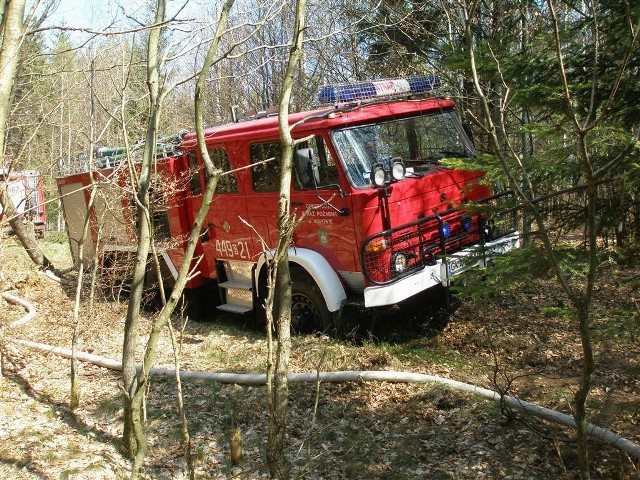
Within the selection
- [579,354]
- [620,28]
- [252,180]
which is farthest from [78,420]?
[620,28]

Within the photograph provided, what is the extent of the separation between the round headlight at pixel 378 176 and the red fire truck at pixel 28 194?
2.92 m

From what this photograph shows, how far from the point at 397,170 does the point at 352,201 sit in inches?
21.6

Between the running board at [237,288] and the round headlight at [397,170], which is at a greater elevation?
the round headlight at [397,170]

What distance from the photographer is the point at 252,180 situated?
717 cm

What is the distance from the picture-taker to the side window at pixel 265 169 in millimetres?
6906

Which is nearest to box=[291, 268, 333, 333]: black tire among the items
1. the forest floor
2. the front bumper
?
the forest floor

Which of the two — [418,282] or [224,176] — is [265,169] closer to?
[224,176]

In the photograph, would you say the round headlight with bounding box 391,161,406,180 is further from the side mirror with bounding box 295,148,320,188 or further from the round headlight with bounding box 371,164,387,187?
the side mirror with bounding box 295,148,320,188

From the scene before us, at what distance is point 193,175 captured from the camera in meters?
7.87

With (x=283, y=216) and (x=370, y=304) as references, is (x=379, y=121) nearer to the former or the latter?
(x=370, y=304)

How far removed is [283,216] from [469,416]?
2.43 metres

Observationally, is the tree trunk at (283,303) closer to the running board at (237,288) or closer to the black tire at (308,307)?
the black tire at (308,307)

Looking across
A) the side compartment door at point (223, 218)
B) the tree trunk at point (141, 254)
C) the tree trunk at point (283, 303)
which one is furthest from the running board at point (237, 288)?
the tree trunk at point (283, 303)

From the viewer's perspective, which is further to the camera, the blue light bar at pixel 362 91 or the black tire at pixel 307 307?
the blue light bar at pixel 362 91
